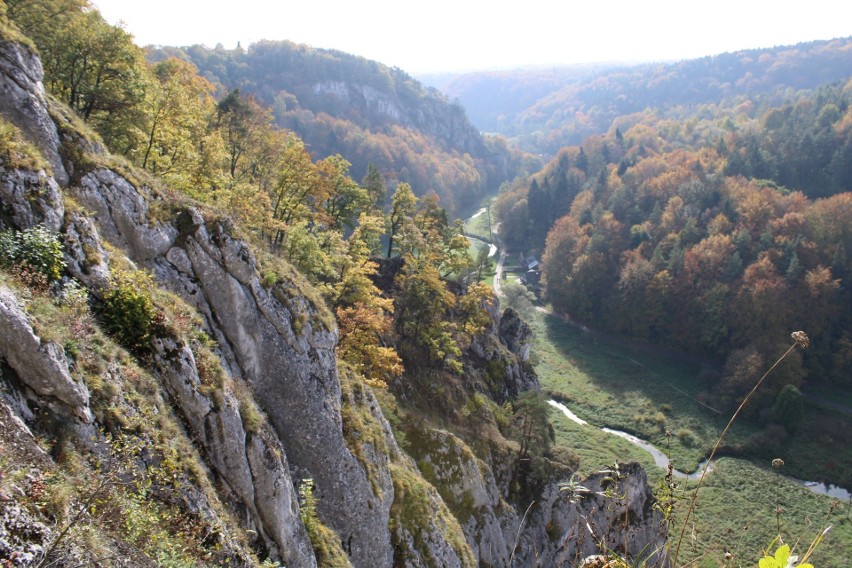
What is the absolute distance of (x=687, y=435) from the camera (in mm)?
53344

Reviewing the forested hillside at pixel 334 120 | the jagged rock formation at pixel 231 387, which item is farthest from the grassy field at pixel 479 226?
the jagged rock formation at pixel 231 387

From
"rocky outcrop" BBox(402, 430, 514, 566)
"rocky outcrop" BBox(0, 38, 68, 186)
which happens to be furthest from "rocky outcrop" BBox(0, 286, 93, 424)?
"rocky outcrop" BBox(402, 430, 514, 566)

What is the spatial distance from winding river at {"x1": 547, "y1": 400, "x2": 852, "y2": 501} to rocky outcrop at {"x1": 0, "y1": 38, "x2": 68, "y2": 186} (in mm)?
41648

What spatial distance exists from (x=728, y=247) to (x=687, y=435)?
120 feet

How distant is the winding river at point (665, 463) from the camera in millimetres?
46562

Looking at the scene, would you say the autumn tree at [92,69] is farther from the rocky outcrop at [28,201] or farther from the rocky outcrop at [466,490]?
the rocky outcrop at [466,490]

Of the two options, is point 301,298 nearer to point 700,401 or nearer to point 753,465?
point 753,465

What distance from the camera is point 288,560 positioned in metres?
13.9

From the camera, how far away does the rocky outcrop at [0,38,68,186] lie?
13758 mm

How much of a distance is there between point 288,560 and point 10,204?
35.5 ft

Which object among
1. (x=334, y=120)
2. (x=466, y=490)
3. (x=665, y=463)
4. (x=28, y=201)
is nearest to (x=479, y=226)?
(x=334, y=120)

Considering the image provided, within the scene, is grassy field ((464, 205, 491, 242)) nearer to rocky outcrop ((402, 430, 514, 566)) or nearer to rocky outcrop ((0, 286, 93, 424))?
rocky outcrop ((402, 430, 514, 566))

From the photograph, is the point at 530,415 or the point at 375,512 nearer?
the point at 375,512

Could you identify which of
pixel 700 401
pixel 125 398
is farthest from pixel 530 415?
pixel 700 401
